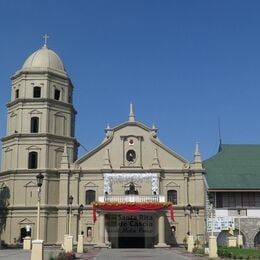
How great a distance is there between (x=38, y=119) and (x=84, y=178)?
8.88m

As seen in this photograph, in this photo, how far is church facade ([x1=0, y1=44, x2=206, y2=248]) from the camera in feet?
196

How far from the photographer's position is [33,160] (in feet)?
203

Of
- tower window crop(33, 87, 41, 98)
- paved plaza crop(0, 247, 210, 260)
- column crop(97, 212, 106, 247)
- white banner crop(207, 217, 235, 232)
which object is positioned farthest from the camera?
tower window crop(33, 87, 41, 98)

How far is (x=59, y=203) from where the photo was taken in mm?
60844

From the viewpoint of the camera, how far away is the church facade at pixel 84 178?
59812 millimetres

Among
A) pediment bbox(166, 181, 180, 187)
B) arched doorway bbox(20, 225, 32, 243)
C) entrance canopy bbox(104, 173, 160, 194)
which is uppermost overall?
entrance canopy bbox(104, 173, 160, 194)

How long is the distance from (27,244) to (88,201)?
12527 mm

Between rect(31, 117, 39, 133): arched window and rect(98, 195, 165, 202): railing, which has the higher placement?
rect(31, 117, 39, 133): arched window

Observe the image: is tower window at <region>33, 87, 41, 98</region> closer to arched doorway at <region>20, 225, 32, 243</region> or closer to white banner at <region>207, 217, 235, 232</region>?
arched doorway at <region>20, 225, 32, 243</region>

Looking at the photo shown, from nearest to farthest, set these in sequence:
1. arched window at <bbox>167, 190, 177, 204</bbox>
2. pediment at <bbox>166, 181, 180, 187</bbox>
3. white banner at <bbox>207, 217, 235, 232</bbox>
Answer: white banner at <bbox>207, 217, 235, 232</bbox>
arched window at <bbox>167, 190, 177, 204</bbox>
pediment at <bbox>166, 181, 180, 187</bbox>

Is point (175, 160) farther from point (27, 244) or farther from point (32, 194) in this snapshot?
point (27, 244)

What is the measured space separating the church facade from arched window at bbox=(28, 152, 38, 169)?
116mm

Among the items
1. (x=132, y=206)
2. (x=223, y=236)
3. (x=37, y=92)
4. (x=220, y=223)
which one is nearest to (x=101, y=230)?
(x=132, y=206)

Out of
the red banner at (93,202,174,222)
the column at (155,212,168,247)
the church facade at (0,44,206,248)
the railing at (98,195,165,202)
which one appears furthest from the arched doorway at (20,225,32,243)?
the column at (155,212,168,247)
